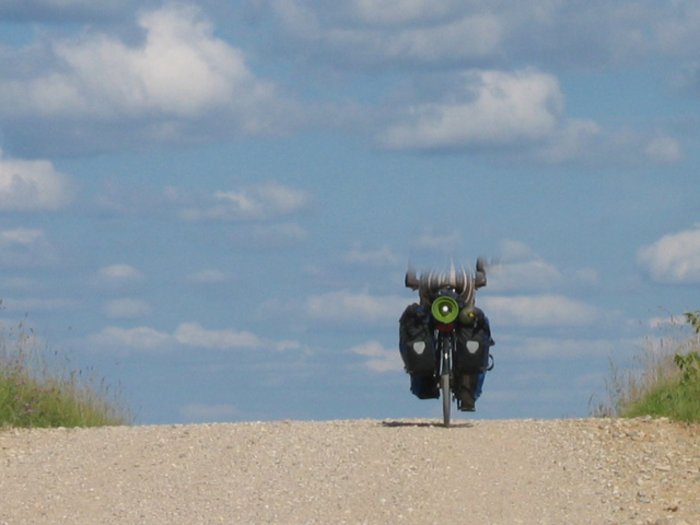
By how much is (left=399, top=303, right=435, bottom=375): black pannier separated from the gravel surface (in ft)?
2.17

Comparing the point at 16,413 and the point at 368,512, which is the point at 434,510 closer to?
the point at 368,512

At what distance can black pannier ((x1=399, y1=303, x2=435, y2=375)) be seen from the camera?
587 inches

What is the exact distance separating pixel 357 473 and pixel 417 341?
9.08 feet

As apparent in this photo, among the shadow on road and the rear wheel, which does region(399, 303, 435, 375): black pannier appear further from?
the shadow on road

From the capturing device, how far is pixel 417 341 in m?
14.9

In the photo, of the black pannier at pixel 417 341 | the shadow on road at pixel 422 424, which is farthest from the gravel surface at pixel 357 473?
the black pannier at pixel 417 341

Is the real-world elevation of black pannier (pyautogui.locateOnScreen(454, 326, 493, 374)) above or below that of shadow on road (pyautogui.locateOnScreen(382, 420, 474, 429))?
above

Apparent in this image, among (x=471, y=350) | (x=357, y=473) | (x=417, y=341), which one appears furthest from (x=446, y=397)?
(x=357, y=473)

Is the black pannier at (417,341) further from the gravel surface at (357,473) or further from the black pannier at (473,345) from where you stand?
the gravel surface at (357,473)

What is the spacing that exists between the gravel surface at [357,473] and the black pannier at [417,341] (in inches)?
26.0

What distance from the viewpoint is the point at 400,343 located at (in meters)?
15.1

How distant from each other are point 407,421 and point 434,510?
534 centimetres

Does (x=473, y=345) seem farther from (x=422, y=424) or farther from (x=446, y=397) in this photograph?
(x=422, y=424)

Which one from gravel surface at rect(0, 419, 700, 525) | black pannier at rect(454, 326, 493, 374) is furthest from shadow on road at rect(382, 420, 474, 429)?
black pannier at rect(454, 326, 493, 374)
